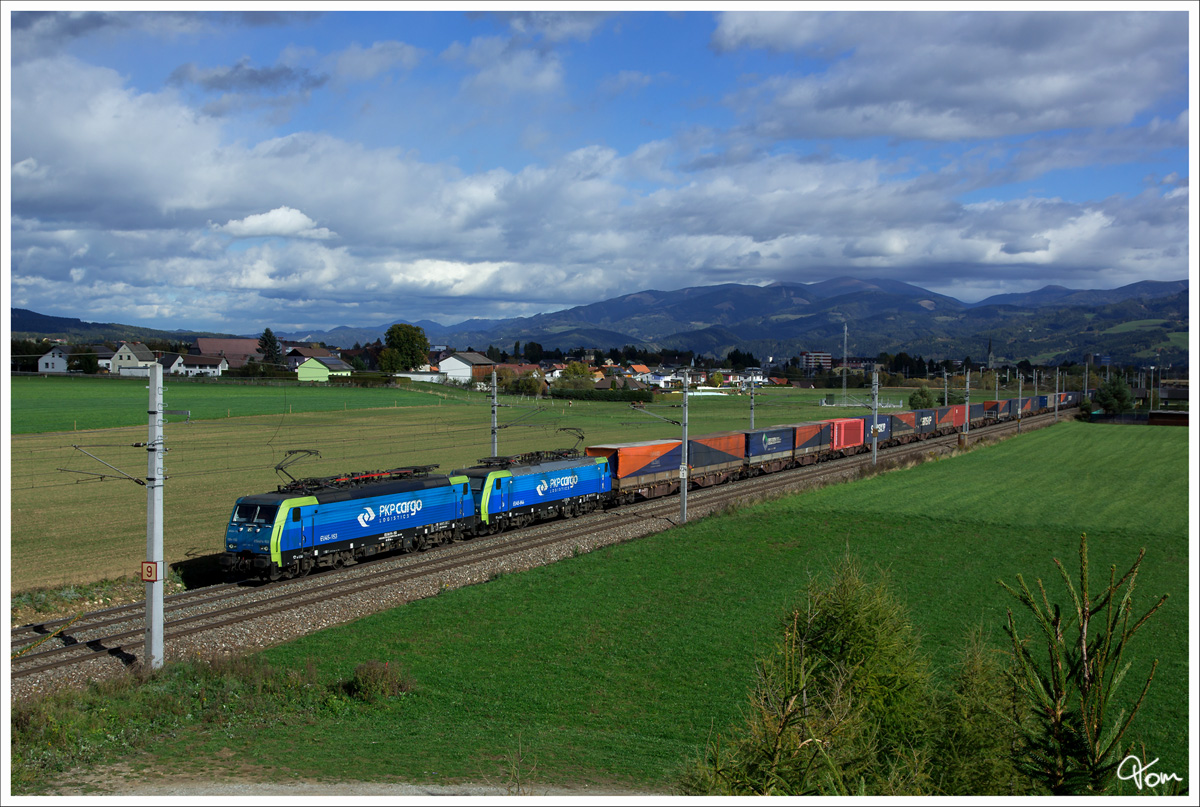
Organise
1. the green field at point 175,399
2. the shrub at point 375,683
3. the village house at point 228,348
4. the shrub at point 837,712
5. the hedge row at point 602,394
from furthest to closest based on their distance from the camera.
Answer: the village house at point 228,348, the hedge row at point 602,394, the green field at point 175,399, the shrub at point 375,683, the shrub at point 837,712

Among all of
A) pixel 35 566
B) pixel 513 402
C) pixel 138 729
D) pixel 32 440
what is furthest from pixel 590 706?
pixel 513 402

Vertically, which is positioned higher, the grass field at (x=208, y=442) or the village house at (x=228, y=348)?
the village house at (x=228, y=348)

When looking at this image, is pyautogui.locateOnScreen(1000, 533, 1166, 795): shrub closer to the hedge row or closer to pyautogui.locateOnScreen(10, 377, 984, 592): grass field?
pyautogui.locateOnScreen(10, 377, 984, 592): grass field

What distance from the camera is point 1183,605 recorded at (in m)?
26.0

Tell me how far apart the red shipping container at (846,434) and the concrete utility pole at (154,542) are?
5315cm

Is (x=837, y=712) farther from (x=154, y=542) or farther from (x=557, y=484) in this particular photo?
(x=557, y=484)

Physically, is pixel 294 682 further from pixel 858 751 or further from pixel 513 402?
pixel 513 402

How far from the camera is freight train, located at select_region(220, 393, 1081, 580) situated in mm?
26969

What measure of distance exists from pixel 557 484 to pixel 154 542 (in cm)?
2148

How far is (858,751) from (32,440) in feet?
218

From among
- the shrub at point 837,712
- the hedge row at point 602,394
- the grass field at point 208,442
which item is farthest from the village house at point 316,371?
the shrub at point 837,712

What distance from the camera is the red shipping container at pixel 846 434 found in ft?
210

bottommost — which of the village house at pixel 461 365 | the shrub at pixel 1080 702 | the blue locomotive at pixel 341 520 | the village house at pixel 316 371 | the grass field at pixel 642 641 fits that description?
the grass field at pixel 642 641

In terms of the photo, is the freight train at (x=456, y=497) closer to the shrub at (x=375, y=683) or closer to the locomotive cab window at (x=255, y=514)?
the locomotive cab window at (x=255, y=514)
